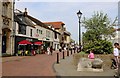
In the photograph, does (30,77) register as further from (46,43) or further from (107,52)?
(46,43)

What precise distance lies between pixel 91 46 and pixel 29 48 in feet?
93.1

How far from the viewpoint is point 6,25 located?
3450 cm

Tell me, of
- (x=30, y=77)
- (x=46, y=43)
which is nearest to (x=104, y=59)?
(x=30, y=77)

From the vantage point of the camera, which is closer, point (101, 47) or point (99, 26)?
point (101, 47)

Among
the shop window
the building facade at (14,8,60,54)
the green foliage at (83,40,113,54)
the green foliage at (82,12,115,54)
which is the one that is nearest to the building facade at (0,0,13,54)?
the shop window

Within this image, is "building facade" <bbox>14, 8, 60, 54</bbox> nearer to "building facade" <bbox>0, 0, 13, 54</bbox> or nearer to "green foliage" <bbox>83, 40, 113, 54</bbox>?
"building facade" <bbox>0, 0, 13, 54</bbox>

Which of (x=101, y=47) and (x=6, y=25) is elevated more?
(x=6, y=25)

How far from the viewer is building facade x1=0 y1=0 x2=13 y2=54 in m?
33.1

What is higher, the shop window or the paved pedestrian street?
the shop window

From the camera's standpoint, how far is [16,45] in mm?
38844

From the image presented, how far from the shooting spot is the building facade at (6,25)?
33.1 m

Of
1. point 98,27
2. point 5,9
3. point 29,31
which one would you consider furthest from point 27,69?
point 29,31

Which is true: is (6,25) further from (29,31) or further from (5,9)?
(29,31)

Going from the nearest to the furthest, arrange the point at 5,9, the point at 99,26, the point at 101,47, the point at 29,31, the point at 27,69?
the point at 27,69 < the point at 101,47 < the point at 99,26 < the point at 5,9 < the point at 29,31
